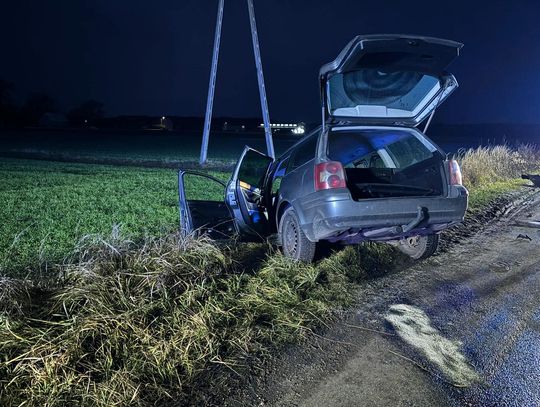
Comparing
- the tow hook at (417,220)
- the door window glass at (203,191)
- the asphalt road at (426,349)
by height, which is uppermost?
the tow hook at (417,220)

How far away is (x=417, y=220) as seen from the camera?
3.73m

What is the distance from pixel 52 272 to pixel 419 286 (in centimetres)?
351

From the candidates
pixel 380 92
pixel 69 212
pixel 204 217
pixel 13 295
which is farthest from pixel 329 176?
pixel 69 212

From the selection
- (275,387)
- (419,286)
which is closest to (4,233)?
(275,387)

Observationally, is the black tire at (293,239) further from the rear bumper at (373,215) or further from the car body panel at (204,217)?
the car body panel at (204,217)

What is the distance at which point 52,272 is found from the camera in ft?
11.3

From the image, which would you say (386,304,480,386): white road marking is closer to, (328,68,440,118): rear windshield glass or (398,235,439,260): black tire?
(398,235,439,260): black tire

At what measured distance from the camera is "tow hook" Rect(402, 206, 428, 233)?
3.73 meters

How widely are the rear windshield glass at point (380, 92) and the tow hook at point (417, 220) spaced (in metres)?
1.22

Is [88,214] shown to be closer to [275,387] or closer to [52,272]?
[52,272]

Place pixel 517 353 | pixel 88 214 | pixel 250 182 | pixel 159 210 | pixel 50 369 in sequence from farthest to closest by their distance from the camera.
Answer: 1. pixel 159 210
2. pixel 88 214
3. pixel 250 182
4. pixel 517 353
5. pixel 50 369

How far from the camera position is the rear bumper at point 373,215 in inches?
143

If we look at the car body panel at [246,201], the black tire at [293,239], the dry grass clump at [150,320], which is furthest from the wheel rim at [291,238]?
the car body panel at [246,201]

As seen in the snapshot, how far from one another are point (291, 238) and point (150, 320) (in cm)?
195
